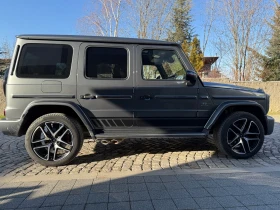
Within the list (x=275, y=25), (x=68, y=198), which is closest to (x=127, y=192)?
(x=68, y=198)

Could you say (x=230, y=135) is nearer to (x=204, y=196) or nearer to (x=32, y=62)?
(x=204, y=196)

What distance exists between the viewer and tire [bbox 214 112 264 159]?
430 centimetres

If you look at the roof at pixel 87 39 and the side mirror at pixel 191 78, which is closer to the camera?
the roof at pixel 87 39

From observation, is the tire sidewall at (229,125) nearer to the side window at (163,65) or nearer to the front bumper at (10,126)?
the side window at (163,65)

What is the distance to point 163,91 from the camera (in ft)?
13.5

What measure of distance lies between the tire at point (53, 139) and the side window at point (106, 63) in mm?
926

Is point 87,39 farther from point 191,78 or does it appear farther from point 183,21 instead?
point 183,21

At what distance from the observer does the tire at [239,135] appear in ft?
14.1

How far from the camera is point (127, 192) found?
310 centimetres

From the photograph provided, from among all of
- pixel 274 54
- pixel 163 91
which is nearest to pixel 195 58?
pixel 274 54

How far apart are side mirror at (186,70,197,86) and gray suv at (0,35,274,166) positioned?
0.02m

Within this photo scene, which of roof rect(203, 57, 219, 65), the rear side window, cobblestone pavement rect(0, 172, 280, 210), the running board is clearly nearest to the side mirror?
the running board

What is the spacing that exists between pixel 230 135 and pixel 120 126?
2082mm

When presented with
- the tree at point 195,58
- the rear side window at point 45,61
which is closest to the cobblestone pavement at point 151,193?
the rear side window at point 45,61
